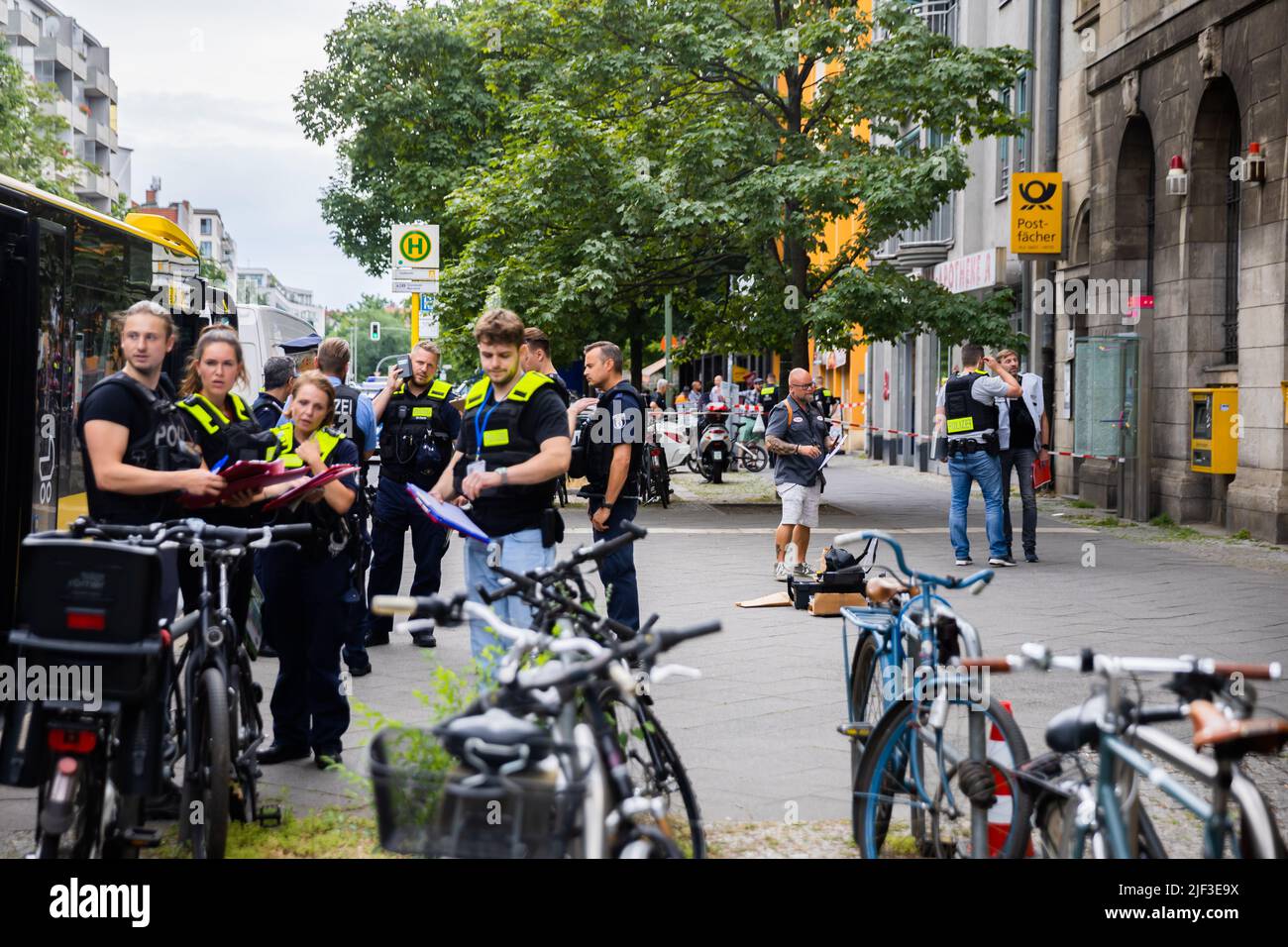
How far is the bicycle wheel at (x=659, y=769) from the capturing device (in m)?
3.84

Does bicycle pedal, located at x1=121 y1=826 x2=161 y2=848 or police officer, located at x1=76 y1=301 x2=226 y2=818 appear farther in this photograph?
police officer, located at x1=76 y1=301 x2=226 y2=818

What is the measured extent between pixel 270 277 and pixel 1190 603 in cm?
19201

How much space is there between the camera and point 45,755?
426 centimetres

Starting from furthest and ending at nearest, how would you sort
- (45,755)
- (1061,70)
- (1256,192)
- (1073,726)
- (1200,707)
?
(1061,70)
(1256,192)
(45,755)
(1073,726)
(1200,707)

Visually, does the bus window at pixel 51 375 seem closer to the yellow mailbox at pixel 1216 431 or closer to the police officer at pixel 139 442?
the police officer at pixel 139 442

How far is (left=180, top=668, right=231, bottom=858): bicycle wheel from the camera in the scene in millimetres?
4684

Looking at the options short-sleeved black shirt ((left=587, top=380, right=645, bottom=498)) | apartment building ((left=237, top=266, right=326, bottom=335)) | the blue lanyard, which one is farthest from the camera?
apartment building ((left=237, top=266, right=326, bottom=335))

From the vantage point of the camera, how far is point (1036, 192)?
21453mm

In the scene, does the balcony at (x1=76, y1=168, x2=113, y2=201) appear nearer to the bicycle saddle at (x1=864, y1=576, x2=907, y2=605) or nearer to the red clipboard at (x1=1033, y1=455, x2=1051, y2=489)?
the red clipboard at (x1=1033, y1=455, x2=1051, y2=489)

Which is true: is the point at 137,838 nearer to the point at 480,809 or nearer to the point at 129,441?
the point at 129,441

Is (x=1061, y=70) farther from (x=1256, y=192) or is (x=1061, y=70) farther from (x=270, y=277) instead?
(x=270, y=277)

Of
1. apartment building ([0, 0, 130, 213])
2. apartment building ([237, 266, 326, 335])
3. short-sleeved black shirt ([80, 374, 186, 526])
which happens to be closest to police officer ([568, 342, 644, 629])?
short-sleeved black shirt ([80, 374, 186, 526])

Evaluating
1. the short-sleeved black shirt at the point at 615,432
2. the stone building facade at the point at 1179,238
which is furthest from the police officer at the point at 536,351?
the stone building facade at the point at 1179,238
